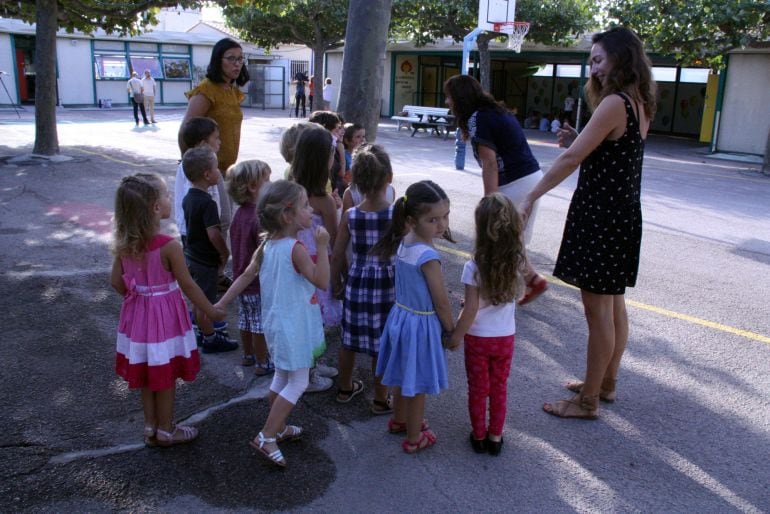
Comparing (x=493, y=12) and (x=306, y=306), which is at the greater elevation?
(x=493, y=12)

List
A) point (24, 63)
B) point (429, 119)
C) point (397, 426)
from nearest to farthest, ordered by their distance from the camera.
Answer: point (397, 426) < point (429, 119) < point (24, 63)

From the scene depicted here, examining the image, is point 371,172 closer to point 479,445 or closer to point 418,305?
point 418,305

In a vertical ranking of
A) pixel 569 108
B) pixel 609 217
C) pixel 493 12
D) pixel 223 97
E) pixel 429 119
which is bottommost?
pixel 609 217

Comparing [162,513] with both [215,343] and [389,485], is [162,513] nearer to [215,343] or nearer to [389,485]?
[389,485]

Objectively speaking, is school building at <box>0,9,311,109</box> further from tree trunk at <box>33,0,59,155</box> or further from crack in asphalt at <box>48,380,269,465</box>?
crack in asphalt at <box>48,380,269,465</box>

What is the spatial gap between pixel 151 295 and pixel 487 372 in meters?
1.58

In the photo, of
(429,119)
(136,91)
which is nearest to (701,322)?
(429,119)

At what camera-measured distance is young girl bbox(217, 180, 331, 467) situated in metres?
2.94

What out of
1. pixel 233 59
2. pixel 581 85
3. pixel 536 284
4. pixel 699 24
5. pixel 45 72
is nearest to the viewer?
pixel 536 284

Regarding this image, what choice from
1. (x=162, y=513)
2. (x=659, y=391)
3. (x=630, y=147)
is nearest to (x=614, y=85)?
(x=630, y=147)

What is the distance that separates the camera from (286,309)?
9.81 feet

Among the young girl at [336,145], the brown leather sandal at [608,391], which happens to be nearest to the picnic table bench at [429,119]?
the young girl at [336,145]

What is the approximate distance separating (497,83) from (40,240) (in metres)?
27.6

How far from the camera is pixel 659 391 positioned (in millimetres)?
3887
